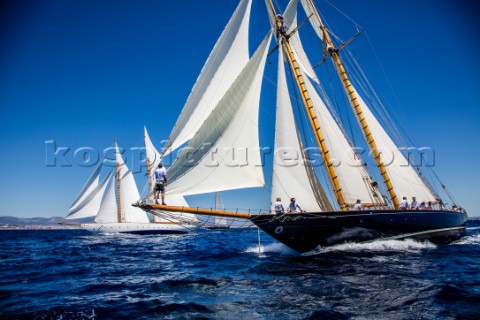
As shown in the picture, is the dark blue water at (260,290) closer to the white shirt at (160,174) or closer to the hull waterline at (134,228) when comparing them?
the white shirt at (160,174)

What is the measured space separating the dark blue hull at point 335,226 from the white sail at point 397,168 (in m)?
5.23

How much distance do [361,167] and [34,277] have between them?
19322 mm

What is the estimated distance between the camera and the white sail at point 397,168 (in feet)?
65.6

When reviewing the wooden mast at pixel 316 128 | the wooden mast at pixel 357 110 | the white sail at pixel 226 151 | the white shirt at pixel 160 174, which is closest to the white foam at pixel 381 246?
the wooden mast at pixel 316 128

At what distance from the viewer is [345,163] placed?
18.8 metres

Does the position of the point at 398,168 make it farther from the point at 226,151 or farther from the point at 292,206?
the point at 226,151

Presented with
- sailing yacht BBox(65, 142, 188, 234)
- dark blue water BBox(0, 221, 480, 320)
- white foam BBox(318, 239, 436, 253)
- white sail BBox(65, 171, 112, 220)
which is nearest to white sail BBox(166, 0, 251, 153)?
dark blue water BBox(0, 221, 480, 320)

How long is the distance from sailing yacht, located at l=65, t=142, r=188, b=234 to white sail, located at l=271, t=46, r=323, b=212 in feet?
120

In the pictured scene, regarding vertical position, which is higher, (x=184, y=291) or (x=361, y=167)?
(x=361, y=167)

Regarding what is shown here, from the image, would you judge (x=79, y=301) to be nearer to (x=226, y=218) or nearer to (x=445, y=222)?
(x=226, y=218)

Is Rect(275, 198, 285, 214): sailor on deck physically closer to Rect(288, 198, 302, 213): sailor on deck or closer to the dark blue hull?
the dark blue hull

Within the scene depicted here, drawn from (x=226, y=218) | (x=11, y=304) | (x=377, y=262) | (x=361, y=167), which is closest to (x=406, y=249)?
(x=377, y=262)

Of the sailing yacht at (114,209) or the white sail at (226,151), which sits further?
the sailing yacht at (114,209)

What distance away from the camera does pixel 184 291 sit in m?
8.09
